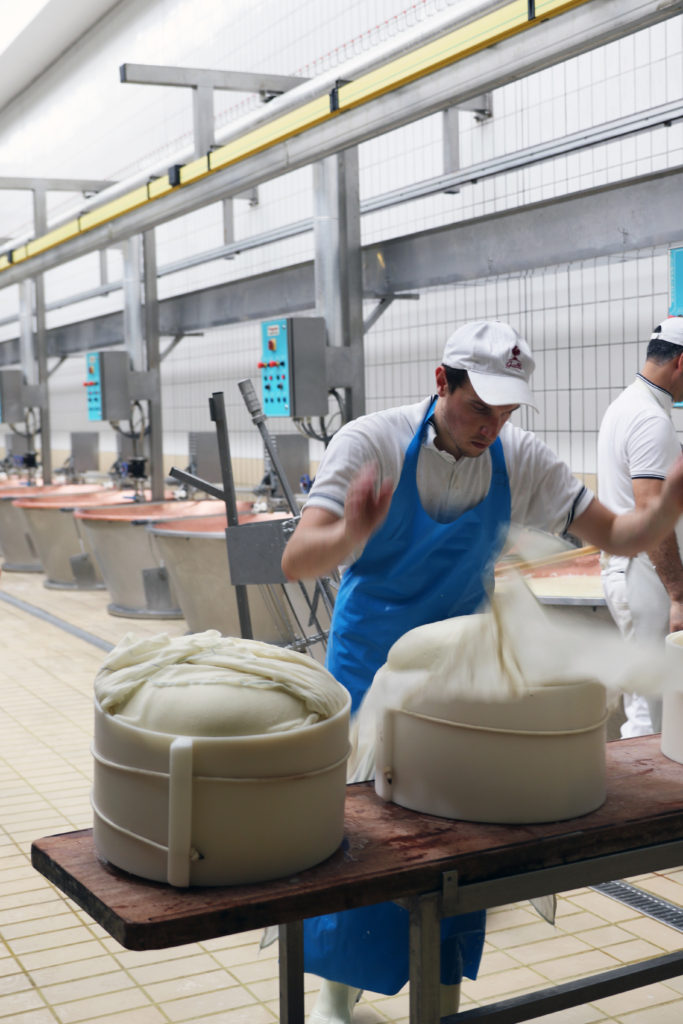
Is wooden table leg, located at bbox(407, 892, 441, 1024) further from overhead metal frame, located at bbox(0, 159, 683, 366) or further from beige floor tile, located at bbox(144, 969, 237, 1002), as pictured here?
overhead metal frame, located at bbox(0, 159, 683, 366)

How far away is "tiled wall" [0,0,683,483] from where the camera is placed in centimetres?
541

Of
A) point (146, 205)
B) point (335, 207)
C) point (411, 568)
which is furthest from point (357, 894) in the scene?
point (146, 205)

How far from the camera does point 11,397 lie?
1100 cm

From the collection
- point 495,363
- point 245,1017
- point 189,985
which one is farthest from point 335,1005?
point 495,363

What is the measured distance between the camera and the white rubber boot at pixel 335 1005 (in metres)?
2.27

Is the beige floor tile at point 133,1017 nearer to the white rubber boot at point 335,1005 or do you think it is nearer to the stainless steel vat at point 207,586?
the white rubber boot at point 335,1005

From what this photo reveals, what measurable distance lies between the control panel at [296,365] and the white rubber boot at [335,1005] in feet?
11.3

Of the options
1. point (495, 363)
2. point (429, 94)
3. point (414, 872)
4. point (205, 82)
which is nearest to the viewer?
point (414, 872)

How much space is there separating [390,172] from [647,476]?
15.9ft

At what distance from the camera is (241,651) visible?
58.2 inches

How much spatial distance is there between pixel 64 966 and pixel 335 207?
3.71 m

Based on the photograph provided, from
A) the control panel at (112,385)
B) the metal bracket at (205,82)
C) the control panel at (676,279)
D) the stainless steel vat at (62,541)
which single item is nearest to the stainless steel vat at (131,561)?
the stainless steel vat at (62,541)

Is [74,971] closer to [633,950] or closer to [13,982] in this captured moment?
[13,982]

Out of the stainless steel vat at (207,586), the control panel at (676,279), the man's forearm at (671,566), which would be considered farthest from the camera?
the stainless steel vat at (207,586)
